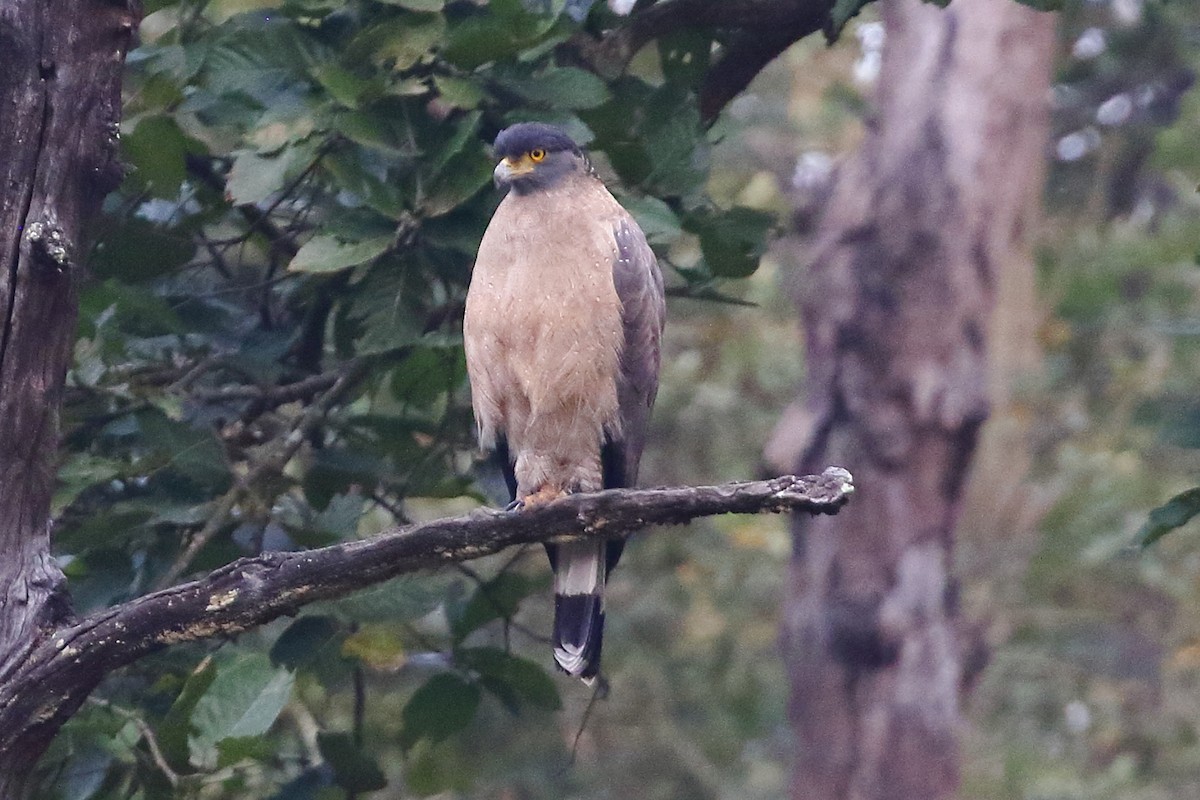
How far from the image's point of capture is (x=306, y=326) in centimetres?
417

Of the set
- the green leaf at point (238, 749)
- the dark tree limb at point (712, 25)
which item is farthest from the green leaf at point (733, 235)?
the green leaf at point (238, 749)

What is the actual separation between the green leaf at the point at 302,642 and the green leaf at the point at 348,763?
0.88 ft

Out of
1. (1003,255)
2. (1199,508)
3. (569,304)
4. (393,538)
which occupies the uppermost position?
(393,538)

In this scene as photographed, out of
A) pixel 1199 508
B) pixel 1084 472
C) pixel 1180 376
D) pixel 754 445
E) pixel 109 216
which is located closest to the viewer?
pixel 1199 508

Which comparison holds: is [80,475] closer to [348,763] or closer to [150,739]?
[150,739]

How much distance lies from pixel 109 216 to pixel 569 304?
45.0 inches

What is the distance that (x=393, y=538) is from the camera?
270 cm

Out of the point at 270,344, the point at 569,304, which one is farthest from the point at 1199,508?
the point at 270,344

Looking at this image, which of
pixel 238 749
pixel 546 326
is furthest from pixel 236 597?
pixel 546 326

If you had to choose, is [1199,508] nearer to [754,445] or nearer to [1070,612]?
[1070,612]

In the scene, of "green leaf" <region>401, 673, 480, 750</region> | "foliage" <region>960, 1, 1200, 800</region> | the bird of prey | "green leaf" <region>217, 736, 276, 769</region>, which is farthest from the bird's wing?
"foliage" <region>960, 1, 1200, 800</region>

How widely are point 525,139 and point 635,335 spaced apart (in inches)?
22.6

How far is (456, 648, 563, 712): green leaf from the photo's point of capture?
12.6 feet

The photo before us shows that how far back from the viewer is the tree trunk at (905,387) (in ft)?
28.2
